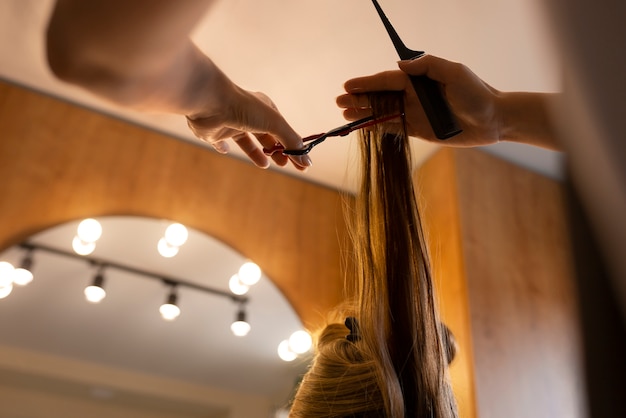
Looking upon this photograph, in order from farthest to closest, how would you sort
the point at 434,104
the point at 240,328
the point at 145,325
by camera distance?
the point at 240,328 < the point at 145,325 < the point at 434,104

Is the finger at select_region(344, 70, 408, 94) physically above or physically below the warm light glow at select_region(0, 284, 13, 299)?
above

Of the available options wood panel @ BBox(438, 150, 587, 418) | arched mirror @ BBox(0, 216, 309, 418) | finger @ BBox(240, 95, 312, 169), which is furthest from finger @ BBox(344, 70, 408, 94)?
arched mirror @ BBox(0, 216, 309, 418)

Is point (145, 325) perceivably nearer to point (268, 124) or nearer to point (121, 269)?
point (121, 269)

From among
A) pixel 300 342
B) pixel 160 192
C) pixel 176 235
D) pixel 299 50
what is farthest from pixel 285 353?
pixel 299 50

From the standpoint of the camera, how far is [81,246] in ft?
4.96

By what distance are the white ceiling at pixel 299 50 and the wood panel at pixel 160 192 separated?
108mm

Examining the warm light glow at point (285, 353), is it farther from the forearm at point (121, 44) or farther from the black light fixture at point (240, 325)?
the forearm at point (121, 44)

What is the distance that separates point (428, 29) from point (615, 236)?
4.32ft

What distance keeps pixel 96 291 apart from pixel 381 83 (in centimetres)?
103

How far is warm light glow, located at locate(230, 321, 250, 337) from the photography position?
160 centimetres

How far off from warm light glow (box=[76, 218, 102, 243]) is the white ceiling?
0.15m

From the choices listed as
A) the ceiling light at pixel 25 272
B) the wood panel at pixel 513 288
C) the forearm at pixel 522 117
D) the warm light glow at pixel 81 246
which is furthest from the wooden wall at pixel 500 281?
the ceiling light at pixel 25 272

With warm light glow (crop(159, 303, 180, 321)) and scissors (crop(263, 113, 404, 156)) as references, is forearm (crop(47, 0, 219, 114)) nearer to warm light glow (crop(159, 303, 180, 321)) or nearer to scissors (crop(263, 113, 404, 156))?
scissors (crop(263, 113, 404, 156))

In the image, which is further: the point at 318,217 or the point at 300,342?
the point at 318,217
